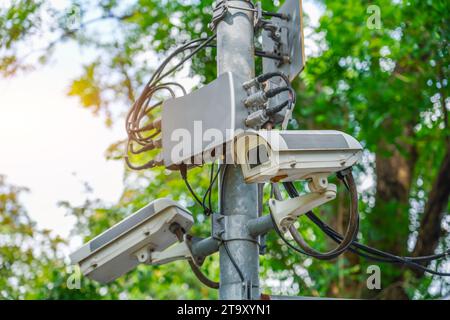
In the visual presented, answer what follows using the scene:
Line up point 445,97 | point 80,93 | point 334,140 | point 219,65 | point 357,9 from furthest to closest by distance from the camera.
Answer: point 80,93 < point 357,9 < point 445,97 < point 219,65 < point 334,140

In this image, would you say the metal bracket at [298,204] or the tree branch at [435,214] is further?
the tree branch at [435,214]

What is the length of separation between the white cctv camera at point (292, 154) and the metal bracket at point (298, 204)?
0.22ft

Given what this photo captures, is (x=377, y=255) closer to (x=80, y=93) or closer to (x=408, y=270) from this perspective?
(x=408, y=270)

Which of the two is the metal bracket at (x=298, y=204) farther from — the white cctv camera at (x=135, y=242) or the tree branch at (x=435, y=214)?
the tree branch at (x=435, y=214)

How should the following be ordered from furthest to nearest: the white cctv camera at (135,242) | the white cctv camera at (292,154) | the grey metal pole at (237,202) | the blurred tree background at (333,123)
Answer: the blurred tree background at (333,123) → the white cctv camera at (135,242) → the grey metal pole at (237,202) → the white cctv camera at (292,154)

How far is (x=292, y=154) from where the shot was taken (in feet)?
9.46

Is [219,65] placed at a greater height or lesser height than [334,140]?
greater

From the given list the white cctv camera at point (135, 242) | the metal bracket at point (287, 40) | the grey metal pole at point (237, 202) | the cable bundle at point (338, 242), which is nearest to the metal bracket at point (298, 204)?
the cable bundle at point (338, 242)

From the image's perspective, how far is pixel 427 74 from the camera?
725 cm

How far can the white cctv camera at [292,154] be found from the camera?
287 cm

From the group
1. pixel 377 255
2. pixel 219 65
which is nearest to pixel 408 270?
pixel 377 255

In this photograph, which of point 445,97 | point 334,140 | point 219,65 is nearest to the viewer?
→ point 334,140

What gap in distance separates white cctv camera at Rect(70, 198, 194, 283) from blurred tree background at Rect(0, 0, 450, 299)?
3.26 meters
